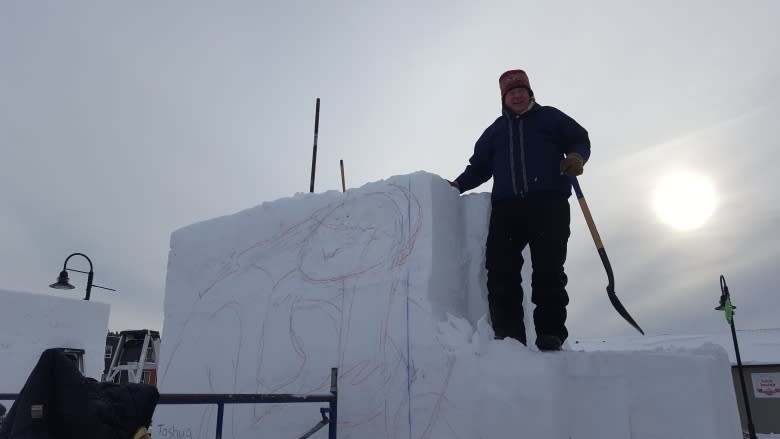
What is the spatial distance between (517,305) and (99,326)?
9.29m

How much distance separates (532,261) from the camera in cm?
290

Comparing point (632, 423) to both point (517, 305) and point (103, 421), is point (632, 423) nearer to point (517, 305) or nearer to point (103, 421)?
point (517, 305)

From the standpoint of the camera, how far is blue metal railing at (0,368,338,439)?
2215mm

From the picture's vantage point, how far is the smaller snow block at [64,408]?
1451 millimetres

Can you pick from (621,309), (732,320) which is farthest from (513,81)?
(732,320)

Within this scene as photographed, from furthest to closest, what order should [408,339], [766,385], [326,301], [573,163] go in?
[766,385]
[326,301]
[408,339]
[573,163]

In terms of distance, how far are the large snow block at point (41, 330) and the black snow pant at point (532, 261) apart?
8.24m

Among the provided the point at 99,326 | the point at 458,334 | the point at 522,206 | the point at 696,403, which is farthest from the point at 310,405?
the point at 99,326

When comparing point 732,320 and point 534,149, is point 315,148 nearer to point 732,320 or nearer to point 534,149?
point 534,149

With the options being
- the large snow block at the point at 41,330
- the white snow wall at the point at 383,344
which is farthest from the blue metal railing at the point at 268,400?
the large snow block at the point at 41,330

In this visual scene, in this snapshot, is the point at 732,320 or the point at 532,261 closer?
the point at 532,261

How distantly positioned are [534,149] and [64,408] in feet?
8.12

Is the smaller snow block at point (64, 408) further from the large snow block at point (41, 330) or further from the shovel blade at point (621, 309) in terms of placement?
the large snow block at point (41, 330)

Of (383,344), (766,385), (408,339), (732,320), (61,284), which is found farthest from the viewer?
(766,385)
